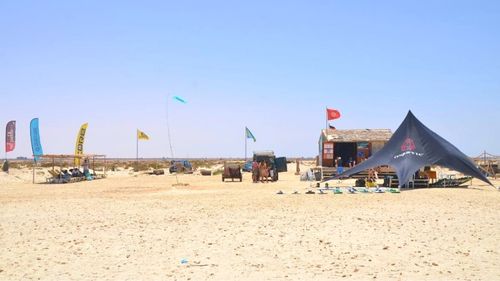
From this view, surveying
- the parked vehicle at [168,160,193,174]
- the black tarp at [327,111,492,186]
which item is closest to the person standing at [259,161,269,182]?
the black tarp at [327,111,492,186]

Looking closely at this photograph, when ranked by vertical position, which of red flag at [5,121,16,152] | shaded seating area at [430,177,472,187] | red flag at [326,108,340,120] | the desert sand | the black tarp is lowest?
the desert sand

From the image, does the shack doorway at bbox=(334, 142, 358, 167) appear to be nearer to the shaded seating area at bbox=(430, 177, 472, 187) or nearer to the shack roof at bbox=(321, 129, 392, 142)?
the shack roof at bbox=(321, 129, 392, 142)

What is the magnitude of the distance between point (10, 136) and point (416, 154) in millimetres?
27548

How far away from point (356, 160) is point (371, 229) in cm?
2473

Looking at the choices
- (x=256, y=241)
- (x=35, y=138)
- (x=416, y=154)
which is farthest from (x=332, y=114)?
(x=256, y=241)

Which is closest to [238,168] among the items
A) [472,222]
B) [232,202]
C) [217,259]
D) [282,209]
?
[232,202]

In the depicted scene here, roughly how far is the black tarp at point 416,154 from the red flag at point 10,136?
24.1m

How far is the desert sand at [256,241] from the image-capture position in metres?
7.74

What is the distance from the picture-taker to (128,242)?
10.1 m

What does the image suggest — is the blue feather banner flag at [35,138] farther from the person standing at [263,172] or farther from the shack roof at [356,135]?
the shack roof at [356,135]

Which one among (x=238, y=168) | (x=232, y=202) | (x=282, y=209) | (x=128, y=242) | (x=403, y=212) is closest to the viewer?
(x=128, y=242)

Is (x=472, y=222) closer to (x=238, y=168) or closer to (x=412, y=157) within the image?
(x=412, y=157)

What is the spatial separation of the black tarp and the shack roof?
377 inches

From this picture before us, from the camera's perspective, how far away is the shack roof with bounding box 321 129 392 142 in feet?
113
